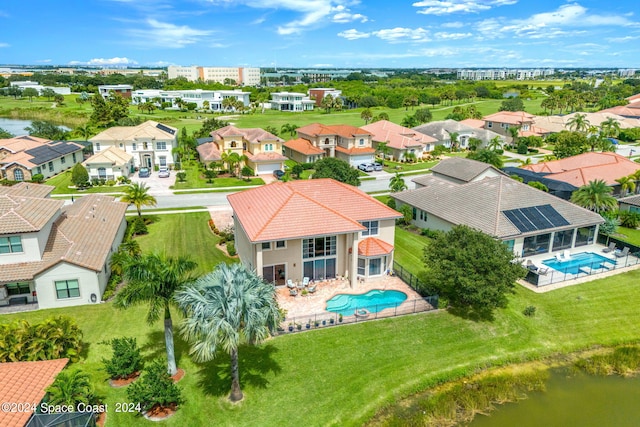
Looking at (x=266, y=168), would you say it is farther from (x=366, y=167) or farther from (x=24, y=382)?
(x=24, y=382)

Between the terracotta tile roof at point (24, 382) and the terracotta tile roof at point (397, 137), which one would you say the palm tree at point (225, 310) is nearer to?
the terracotta tile roof at point (24, 382)

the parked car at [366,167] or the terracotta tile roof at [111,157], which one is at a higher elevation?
the terracotta tile roof at [111,157]

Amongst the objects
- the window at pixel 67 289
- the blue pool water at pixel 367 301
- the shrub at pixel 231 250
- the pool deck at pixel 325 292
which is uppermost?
the window at pixel 67 289

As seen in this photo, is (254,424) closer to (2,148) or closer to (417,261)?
(417,261)

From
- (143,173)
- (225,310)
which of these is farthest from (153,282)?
(143,173)

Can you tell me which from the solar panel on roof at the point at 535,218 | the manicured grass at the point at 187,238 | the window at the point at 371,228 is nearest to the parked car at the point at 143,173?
the manicured grass at the point at 187,238

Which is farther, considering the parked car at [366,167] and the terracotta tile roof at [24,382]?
the parked car at [366,167]

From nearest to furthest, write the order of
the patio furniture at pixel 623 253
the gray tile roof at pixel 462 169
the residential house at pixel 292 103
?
1. the patio furniture at pixel 623 253
2. the gray tile roof at pixel 462 169
3. the residential house at pixel 292 103
